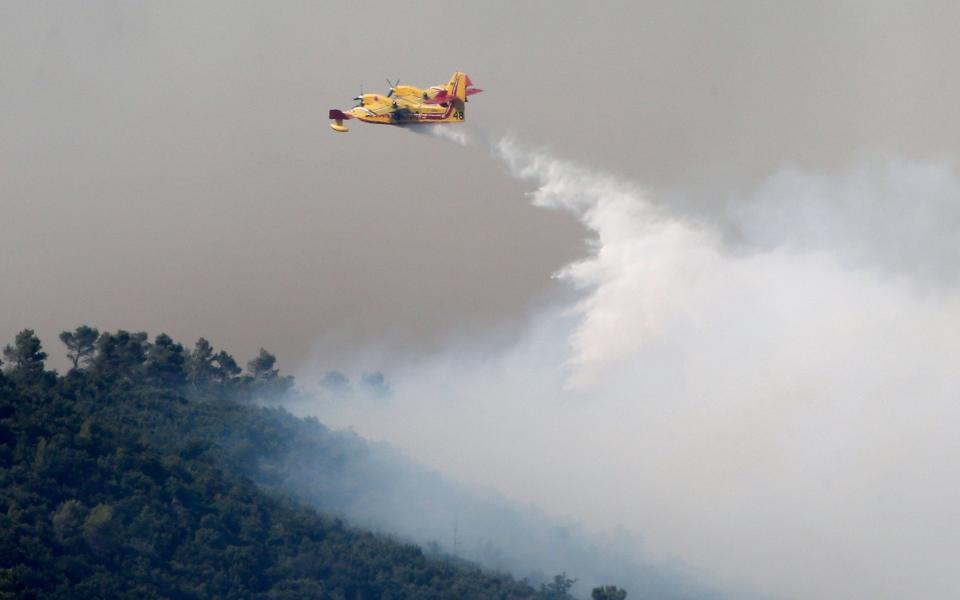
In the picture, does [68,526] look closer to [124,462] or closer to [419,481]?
[124,462]

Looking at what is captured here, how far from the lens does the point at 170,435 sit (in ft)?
385

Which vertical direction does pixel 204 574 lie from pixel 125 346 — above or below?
below

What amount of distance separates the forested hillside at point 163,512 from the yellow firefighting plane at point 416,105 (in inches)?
840

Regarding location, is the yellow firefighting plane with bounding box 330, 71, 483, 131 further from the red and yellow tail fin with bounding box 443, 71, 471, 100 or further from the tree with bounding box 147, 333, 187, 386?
the tree with bounding box 147, 333, 187, 386

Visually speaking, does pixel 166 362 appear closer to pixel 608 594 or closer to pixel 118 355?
pixel 118 355

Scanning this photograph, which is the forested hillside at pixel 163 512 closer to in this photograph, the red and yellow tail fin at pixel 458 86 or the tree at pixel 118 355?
the tree at pixel 118 355

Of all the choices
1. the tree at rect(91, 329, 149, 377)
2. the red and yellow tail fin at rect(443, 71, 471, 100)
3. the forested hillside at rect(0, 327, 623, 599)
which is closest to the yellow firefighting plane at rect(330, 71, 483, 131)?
the red and yellow tail fin at rect(443, 71, 471, 100)

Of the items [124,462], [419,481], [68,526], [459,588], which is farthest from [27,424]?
[419,481]

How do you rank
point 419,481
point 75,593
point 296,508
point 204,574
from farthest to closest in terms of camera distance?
point 419,481 → point 296,508 → point 204,574 → point 75,593

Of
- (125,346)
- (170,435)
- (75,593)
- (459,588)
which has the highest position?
(125,346)

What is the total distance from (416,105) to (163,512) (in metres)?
24.2

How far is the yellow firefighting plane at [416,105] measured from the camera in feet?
313

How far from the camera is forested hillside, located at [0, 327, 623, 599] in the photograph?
89.5 m

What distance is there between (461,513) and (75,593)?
141 ft
